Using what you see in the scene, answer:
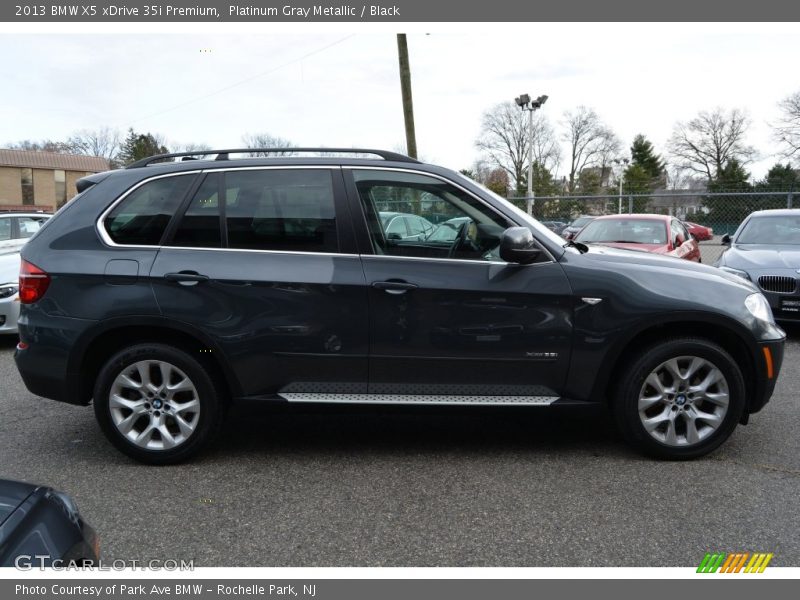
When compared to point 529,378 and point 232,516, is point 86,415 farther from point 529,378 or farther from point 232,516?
point 529,378

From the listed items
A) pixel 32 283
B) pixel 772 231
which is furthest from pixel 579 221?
pixel 32 283

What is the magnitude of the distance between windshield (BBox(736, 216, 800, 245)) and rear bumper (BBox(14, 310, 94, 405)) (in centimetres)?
A: 843

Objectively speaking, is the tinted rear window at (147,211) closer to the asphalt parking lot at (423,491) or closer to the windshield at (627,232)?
the asphalt parking lot at (423,491)

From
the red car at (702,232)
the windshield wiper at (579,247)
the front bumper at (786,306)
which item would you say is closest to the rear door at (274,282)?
the windshield wiper at (579,247)

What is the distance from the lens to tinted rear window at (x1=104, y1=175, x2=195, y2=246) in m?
4.09

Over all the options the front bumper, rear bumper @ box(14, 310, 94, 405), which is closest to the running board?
rear bumper @ box(14, 310, 94, 405)

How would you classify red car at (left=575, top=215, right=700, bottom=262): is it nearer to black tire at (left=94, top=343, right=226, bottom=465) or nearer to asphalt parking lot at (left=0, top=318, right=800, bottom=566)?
asphalt parking lot at (left=0, top=318, right=800, bottom=566)

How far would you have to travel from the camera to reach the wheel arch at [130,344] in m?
3.99

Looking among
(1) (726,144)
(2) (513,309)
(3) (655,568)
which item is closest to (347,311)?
(2) (513,309)

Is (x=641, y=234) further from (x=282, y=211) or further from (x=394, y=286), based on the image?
(x=282, y=211)

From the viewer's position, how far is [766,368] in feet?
13.4

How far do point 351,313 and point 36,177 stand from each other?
2172 inches

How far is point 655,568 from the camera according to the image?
286 cm

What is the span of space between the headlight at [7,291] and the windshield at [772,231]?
9.26 m
